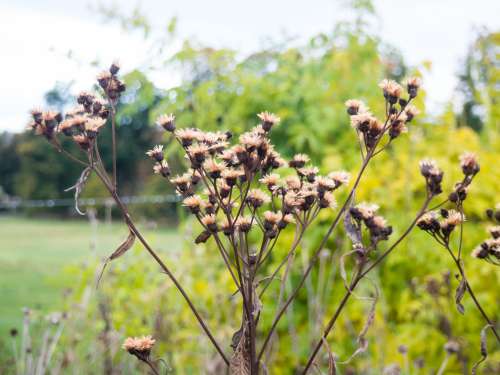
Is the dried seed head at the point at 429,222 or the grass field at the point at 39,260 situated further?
the grass field at the point at 39,260

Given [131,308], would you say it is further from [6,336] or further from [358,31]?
[6,336]

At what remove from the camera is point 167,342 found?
3.19 m

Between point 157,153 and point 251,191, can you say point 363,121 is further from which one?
point 157,153

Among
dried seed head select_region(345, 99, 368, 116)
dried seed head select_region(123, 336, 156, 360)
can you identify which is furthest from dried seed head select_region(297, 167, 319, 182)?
dried seed head select_region(123, 336, 156, 360)

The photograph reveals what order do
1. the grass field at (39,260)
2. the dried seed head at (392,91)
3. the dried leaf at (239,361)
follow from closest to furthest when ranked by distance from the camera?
the dried leaf at (239,361) → the dried seed head at (392,91) → the grass field at (39,260)

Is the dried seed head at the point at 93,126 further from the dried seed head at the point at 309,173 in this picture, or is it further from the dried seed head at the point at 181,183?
the dried seed head at the point at 309,173

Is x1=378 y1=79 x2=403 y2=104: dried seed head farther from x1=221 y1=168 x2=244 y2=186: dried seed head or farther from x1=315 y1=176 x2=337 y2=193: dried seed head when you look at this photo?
x1=221 y1=168 x2=244 y2=186: dried seed head

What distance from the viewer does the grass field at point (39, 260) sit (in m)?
6.68

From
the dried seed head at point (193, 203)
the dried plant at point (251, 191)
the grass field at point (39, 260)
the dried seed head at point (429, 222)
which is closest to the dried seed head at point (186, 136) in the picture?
the dried plant at point (251, 191)

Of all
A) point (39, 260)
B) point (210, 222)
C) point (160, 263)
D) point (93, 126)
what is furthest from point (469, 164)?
point (39, 260)

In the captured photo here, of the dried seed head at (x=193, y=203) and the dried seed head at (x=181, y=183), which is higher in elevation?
the dried seed head at (x=181, y=183)

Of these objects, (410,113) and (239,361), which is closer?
(239,361)

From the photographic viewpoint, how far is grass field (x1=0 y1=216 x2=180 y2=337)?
6677mm

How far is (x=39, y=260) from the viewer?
586 inches
